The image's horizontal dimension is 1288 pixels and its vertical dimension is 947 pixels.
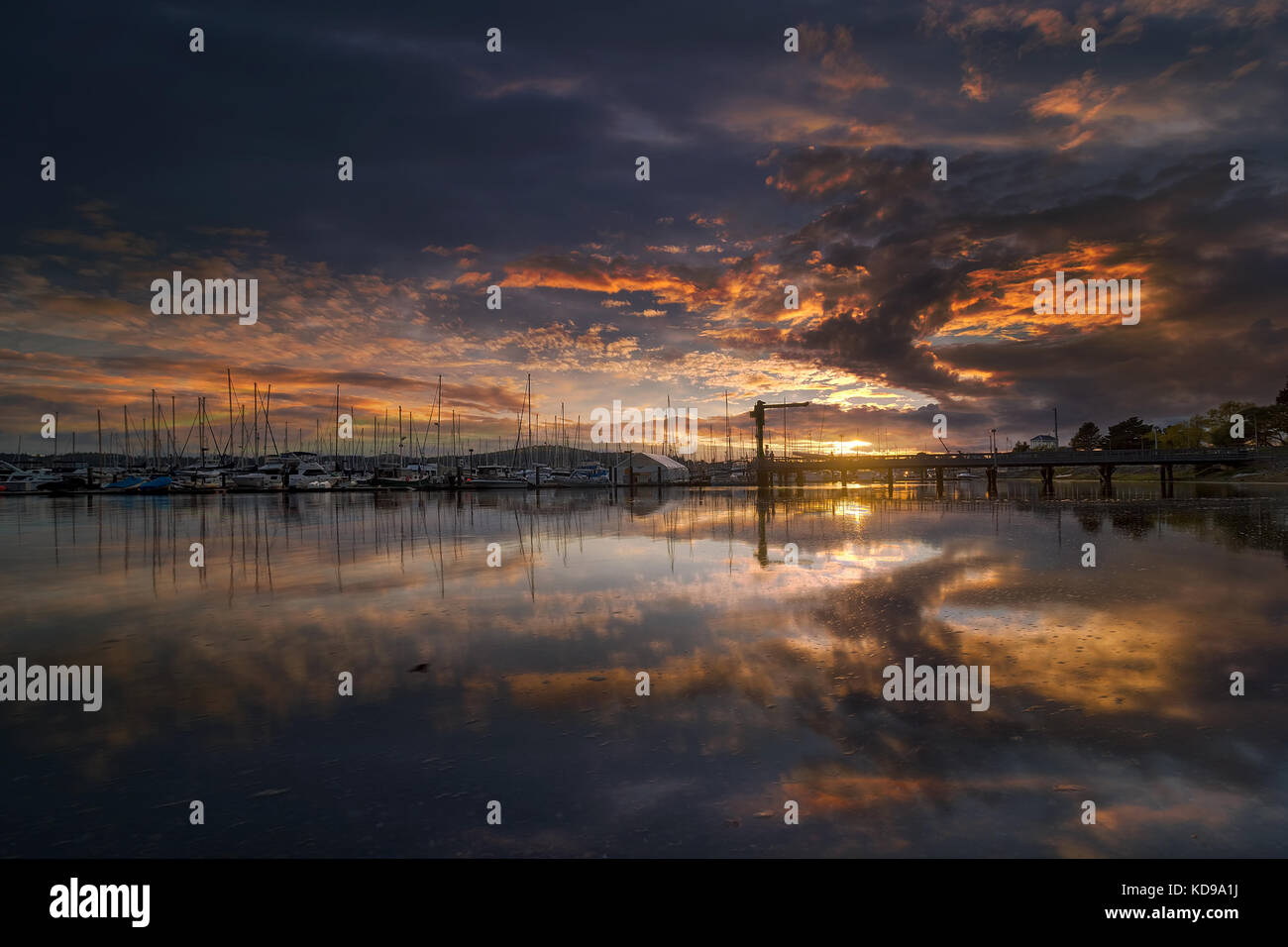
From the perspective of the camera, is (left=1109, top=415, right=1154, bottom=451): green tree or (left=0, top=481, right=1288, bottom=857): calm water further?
(left=1109, top=415, right=1154, bottom=451): green tree

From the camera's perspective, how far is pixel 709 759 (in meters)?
6.69

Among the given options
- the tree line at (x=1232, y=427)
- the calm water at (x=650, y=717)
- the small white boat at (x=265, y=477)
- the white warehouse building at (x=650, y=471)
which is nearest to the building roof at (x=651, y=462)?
the white warehouse building at (x=650, y=471)

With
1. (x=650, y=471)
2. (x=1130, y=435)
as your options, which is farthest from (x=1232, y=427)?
(x=650, y=471)

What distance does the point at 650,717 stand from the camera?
7.93 meters

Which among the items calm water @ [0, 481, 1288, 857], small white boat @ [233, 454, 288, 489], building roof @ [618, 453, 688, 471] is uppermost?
Result: building roof @ [618, 453, 688, 471]

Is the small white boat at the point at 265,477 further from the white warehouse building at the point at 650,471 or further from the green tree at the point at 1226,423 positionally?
the green tree at the point at 1226,423

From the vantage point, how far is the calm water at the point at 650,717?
5402mm

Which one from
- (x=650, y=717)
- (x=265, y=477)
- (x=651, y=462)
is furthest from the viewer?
(x=651, y=462)

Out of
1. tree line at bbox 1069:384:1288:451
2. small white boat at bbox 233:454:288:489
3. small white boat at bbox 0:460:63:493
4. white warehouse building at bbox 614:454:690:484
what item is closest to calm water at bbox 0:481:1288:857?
small white boat at bbox 233:454:288:489

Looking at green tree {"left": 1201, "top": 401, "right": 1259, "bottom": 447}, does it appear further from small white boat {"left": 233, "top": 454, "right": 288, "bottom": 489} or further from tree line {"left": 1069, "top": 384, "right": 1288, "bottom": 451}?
small white boat {"left": 233, "top": 454, "right": 288, "bottom": 489}

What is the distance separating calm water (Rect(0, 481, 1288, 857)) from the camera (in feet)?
17.7

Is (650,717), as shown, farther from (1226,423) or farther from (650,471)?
(1226,423)

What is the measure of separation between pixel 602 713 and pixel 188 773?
4.45 metres
